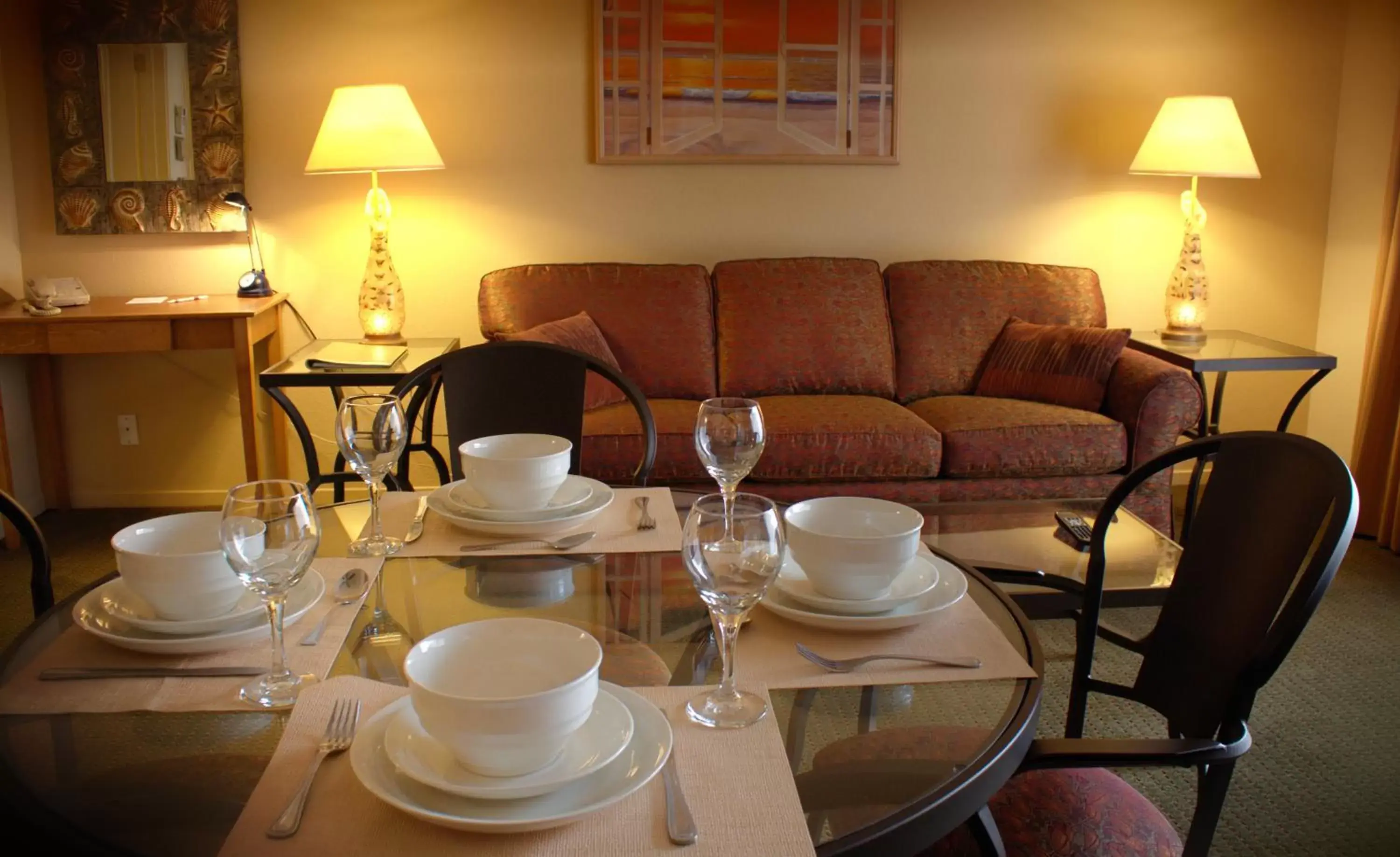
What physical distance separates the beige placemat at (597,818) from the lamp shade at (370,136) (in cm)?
268

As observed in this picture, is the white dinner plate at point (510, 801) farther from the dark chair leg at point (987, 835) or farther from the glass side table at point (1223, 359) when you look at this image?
the glass side table at point (1223, 359)

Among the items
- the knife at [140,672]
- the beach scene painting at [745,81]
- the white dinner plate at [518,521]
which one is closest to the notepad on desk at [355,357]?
the beach scene painting at [745,81]

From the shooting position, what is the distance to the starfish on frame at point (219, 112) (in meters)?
3.82

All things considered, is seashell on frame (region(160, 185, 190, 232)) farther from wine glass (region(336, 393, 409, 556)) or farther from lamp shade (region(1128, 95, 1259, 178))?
lamp shade (region(1128, 95, 1259, 178))

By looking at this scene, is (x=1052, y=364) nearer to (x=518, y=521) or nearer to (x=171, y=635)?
(x=518, y=521)

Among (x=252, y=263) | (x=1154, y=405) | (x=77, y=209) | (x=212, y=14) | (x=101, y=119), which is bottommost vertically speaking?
(x=1154, y=405)

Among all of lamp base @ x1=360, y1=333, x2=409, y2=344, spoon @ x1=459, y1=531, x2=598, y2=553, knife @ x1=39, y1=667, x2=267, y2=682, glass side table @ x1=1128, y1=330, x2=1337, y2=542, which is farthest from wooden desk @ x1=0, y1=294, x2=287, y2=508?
glass side table @ x1=1128, y1=330, x2=1337, y2=542

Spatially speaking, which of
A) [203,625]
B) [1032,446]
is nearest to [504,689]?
[203,625]

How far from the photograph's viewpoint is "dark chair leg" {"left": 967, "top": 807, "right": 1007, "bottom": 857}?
1.32 m

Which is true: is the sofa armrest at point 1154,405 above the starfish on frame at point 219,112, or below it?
below

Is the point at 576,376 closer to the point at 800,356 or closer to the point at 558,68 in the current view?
the point at 800,356

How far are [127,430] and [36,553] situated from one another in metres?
2.69

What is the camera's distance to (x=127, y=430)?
4.04 m

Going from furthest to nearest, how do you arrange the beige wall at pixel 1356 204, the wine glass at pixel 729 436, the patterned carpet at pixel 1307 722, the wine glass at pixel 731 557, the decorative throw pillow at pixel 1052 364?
1. the beige wall at pixel 1356 204
2. the decorative throw pillow at pixel 1052 364
3. the patterned carpet at pixel 1307 722
4. the wine glass at pixel 729 436
5. the wine glass at pixel 731 557
